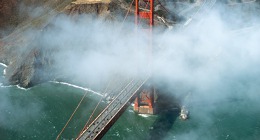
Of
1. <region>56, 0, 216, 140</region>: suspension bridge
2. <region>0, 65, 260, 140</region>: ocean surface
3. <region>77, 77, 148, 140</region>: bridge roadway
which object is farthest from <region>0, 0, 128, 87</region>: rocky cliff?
<region>77, 77, 148, 140</region>: bridge roadway

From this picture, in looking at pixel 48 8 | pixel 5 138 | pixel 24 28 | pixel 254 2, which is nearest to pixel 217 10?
pixel 254 2

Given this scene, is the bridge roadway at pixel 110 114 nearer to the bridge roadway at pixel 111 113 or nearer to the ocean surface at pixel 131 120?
the bridge roadway at pixel 111 113

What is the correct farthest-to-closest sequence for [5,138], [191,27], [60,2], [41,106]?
[60,2] < [191,27] < [41,106] < [5,138]

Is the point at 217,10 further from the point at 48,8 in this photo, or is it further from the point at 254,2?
the point at 48,8

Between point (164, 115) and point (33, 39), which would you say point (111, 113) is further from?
point (33, 39)

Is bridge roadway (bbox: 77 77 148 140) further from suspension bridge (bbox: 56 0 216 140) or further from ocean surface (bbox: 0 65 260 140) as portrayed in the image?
ocean surface (bbox: 0 65 260 140)

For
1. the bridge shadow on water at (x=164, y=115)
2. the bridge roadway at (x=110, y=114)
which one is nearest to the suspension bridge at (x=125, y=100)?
the bridge roadway at (x=110, y=114)
